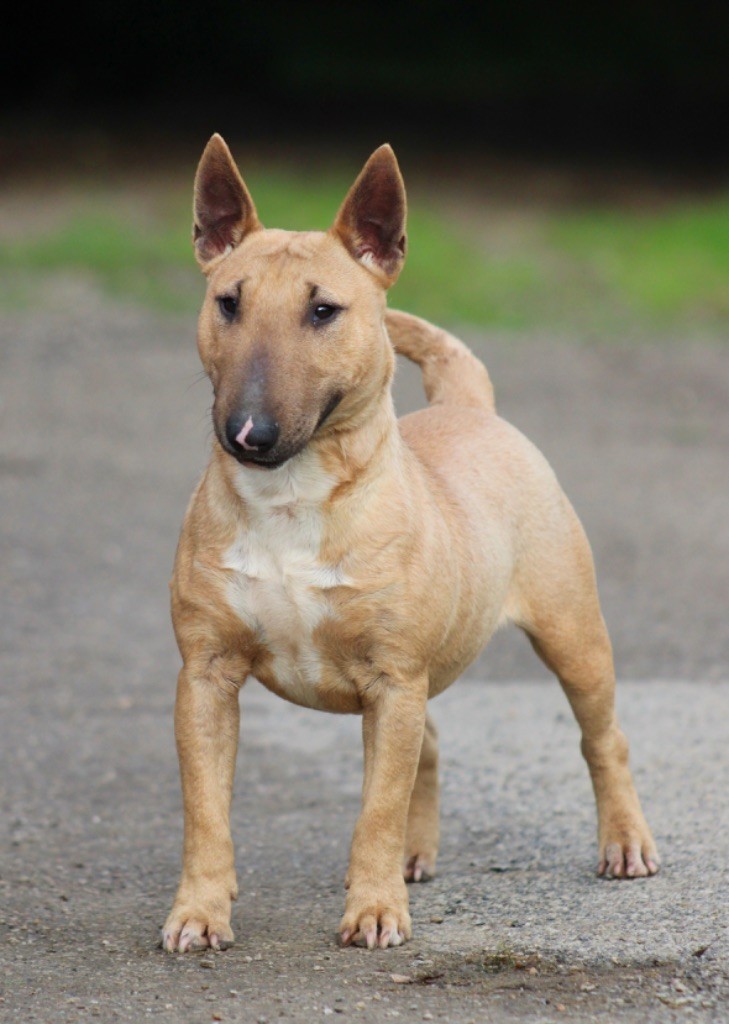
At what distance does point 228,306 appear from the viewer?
16.6 ft

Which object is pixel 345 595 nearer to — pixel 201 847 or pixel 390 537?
pixel 390 537

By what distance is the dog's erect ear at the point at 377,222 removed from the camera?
5.31 meters

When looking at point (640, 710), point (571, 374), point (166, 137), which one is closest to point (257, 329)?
point (640, 710)

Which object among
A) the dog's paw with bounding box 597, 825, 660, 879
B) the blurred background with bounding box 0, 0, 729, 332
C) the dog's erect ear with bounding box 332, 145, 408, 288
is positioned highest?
the blurred background with bounding box 0, 0, 729, 332

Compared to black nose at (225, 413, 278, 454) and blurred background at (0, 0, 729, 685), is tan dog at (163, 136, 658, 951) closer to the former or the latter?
black nose at (225, 413, 278, 454)

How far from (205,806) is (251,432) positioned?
4.14 ft

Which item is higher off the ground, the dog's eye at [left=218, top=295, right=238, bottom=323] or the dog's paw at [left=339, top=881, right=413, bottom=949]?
the dog's eye at [left=218, top=295, right=238, bottom=323]

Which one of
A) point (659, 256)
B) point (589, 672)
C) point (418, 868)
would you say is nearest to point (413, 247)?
point (659, 256)

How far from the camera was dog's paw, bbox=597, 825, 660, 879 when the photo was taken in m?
5.97

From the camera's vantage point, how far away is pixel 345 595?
5031mm

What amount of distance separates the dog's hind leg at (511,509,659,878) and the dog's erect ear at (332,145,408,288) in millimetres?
1343

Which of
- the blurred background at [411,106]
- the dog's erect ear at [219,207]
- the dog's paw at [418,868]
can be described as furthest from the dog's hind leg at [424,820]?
the blurred background at [411,106]

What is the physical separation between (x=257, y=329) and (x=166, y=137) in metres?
22.6

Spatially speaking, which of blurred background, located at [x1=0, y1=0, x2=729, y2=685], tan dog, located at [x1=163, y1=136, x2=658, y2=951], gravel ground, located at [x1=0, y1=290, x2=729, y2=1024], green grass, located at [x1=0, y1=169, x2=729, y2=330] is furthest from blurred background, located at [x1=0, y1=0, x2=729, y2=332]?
tan dog, located at [x1=163, y1=136, x2=658, y2=951]
